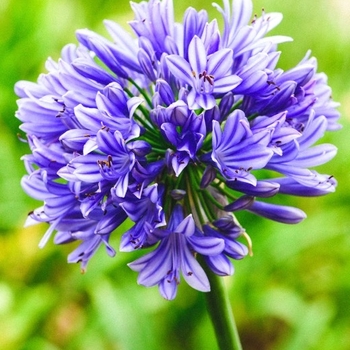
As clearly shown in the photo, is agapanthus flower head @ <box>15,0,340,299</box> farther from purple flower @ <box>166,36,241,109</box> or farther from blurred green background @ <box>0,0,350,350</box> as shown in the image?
blurred green background @ <box>0,0,350,350</box>

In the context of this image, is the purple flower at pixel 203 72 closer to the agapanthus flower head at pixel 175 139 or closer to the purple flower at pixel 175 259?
the agapanthus flower head at pixel 175 139

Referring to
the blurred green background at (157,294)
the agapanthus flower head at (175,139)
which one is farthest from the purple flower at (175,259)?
the blurred green background at (157,294)

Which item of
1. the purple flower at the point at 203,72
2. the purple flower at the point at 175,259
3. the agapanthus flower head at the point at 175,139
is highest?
the purple flower at the point at 203,72

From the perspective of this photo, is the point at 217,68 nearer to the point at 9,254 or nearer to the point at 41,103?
the point at 41,103

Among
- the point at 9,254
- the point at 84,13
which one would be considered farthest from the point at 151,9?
the point at 84,13

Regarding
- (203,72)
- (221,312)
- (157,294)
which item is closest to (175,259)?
(221,312)

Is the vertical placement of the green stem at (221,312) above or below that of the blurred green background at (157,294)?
above

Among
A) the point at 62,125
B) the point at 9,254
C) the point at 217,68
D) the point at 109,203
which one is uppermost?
the point at 217,68
